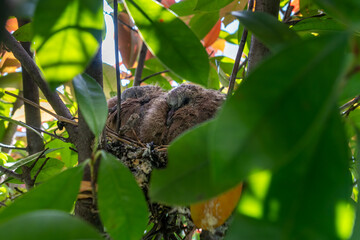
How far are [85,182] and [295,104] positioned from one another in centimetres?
54

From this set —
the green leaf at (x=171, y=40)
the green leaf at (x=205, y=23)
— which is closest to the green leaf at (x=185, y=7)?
the green leaf at (x=205, y=23)

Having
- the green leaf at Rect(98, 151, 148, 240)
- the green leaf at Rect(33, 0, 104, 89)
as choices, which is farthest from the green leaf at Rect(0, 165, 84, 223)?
the green leaf at Rect(33, 0, 104, 89)

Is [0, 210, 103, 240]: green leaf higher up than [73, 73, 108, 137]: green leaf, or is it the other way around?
[73, 73, 108, 137]: green leaf

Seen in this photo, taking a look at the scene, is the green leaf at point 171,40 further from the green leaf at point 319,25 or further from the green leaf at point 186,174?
the green leaf at point 319,25

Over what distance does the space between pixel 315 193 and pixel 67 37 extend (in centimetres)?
35

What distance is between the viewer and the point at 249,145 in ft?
1.02

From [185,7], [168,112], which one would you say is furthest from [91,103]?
[168,112]

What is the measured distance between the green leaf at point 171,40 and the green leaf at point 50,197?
0.23m

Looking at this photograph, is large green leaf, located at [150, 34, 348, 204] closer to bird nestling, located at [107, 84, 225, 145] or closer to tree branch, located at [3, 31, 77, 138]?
tree branch, located at [3, 31, 77, 138]

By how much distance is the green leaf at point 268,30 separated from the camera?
44cm

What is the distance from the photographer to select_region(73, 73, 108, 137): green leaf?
547 mm

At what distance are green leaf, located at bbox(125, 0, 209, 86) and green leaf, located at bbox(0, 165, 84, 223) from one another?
9.1 inches

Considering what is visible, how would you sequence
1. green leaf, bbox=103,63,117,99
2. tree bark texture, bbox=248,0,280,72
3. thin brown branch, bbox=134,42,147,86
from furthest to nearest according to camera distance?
thin brown branch, bbox=134,42,147,86 < green leaf, bbox=103,63,117,99 < tree bark texture, bbox=248,0,280,72

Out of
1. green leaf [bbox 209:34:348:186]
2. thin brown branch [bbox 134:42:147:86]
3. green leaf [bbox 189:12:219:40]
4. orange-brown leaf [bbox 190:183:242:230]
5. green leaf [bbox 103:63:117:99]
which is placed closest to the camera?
green leaf [bbox 209:34:348:186]
